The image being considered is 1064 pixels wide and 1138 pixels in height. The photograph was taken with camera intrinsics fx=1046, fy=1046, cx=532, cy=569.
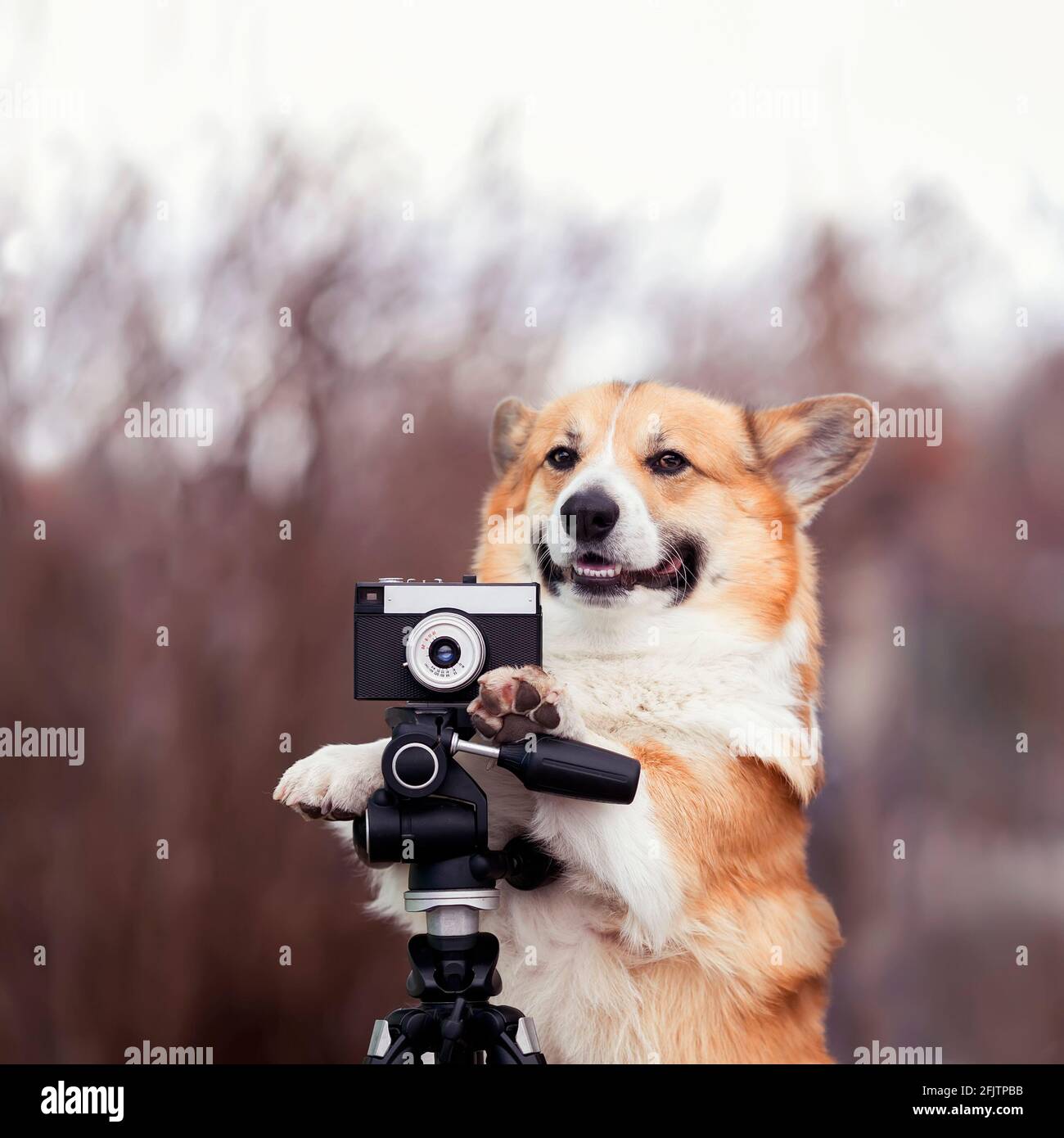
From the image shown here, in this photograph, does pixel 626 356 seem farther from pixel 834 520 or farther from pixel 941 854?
pixel 941 854

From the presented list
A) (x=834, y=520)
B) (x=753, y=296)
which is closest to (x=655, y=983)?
(x=834, y=520)

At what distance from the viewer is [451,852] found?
1.38 m

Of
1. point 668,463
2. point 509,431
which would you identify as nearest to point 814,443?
point 668,463

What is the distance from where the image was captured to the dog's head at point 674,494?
1.91m

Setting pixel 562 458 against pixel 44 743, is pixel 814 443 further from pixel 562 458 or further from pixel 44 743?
pixel 44 743

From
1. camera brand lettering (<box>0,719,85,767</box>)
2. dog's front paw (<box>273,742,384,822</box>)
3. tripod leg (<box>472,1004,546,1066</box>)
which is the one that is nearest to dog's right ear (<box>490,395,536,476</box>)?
dog's front paw (<box>273,742,384,822</box>)

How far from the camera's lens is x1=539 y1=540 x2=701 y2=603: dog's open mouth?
193cm

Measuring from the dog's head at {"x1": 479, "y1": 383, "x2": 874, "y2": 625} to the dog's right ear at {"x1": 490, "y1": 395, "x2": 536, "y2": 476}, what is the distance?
9 cm

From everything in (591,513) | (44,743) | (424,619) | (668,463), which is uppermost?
(668,463)

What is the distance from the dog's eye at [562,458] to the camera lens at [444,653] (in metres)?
0.69

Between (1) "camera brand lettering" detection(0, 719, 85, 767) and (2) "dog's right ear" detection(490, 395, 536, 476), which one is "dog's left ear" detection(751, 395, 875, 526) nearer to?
(2) "dog's right ear" detection(490, 395, 536, 476)

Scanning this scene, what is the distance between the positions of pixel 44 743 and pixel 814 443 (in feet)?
6.40

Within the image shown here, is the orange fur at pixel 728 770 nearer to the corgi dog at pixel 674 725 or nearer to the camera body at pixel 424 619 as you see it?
the corgi dog at pixel 674 725
